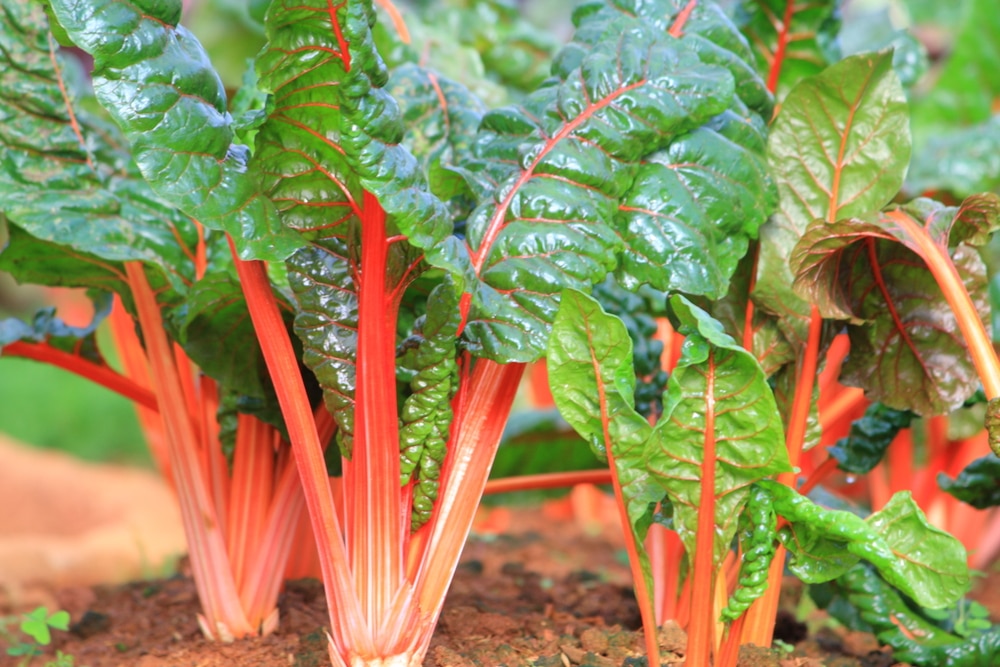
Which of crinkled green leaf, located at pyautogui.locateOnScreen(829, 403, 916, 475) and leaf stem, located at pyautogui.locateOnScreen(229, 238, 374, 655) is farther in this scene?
crinkled green leaf, located at pyautogui.locateOnScreen(829, 403, 916, 475)

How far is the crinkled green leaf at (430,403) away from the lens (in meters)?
1.36

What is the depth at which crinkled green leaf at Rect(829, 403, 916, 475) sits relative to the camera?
5.66 feet

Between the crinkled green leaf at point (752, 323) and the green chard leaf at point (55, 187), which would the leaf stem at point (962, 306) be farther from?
the green chard leaf at point (55, 187)

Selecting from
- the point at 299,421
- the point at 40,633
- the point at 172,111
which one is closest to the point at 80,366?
the point at 40,633

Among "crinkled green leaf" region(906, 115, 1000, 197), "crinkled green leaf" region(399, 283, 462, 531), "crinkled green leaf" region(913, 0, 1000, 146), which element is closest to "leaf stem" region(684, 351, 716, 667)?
"crinkled green leaf" region(399, 283, 462, 531)

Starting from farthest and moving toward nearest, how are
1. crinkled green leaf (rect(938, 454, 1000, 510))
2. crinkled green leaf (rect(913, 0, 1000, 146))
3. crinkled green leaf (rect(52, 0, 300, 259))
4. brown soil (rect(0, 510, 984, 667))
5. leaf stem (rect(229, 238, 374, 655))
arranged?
crinkled green leaf (rect(913, 0, 1000, 146)) → crinkled green leaf (rect(938, 454, 1000, 510)) → brown soil (rect(0, 510, 984, 667)) → leaf stem (rect(229, 238, 374, 655)) → crinkled green leaf (rect(52, 0, 300, 259))

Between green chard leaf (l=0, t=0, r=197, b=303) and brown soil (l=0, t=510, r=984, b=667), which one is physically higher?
green chard leaf (l=0, t=0, r=197, b=303)

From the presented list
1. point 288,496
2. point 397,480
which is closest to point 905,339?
point 397,480

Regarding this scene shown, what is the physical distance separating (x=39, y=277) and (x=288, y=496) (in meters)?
0.62

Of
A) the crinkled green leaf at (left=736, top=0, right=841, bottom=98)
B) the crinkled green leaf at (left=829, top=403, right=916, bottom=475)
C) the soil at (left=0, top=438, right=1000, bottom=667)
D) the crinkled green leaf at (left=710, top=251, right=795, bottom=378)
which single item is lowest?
the soil at (left=0, top=438, right=1000, bottom=667)

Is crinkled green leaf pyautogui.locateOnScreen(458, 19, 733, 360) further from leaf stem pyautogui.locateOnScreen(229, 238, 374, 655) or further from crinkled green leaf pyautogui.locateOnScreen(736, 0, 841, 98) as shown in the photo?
crinkled green leaf pyautogui.locateOnScreen(736, 0, 841, 98)

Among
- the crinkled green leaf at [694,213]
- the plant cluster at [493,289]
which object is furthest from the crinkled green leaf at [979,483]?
the crinkled green leaf at [694,213]

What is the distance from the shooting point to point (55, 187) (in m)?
1.68

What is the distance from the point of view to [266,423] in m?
1.70
